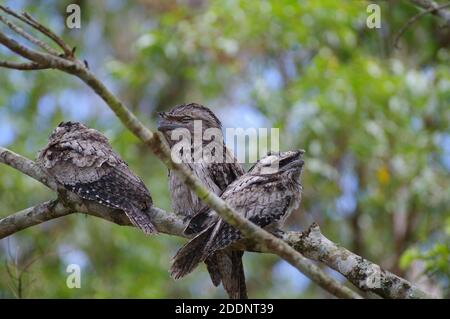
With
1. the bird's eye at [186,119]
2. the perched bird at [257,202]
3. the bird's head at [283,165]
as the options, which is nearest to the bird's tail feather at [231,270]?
the perched bird at [257,202]

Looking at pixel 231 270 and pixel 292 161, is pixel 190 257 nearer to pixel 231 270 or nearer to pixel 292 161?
pixel 231 270

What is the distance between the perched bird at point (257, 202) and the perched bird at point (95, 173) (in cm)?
31

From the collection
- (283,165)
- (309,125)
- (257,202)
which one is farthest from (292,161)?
(309,125)

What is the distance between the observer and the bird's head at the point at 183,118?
5.76 metres

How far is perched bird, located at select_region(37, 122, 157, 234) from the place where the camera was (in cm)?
494

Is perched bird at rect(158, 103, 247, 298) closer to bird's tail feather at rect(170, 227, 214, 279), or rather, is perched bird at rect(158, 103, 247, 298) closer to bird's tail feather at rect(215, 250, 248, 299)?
bird's tail feather at rect(215, 250, 248, 299)

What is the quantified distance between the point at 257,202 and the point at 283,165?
37cm

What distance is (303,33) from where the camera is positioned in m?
9.05

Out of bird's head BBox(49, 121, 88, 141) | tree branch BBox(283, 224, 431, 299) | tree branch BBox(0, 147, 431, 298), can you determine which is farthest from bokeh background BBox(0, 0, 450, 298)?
tree branch BBox(283, 224, 431, 299)

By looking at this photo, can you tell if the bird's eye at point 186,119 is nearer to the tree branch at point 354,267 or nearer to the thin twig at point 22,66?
the tree branch at point 354,267

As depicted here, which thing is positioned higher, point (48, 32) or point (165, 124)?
point (165, 124)

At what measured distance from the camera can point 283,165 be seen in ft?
16.8

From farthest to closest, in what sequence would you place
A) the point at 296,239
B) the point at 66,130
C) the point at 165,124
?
the point at 66,130, the point at 165,124, the point at 296,239
